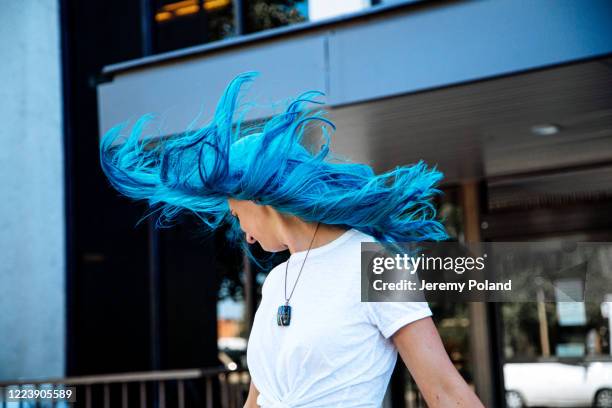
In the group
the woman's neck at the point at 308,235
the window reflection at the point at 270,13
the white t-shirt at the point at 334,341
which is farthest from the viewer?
the window reflection at the point at 270,13

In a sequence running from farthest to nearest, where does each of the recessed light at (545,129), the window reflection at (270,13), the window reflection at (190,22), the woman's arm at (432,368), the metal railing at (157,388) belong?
the window reflection at (190,22) → the window reflection at (270,13) → the metal railing at (157,388) → the recessed light at (545,129) → the woman's arm at (432,368)

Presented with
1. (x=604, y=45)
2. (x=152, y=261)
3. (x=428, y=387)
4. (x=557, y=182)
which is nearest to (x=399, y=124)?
(x=604, y=45)

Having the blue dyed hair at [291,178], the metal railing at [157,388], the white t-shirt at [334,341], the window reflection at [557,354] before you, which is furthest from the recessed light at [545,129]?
the white t-shirt at [334,341]

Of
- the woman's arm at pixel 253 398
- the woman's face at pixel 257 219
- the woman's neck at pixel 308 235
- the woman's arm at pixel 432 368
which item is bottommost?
the woman's arm at pixel 253 398

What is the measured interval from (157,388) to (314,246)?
237 inches

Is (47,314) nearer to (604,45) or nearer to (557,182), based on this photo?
(557,182)

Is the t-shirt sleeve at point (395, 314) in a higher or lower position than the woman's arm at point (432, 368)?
higher

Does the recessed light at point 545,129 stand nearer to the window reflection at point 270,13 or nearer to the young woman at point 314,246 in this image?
the window reflection at point 270,13

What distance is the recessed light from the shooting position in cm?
586

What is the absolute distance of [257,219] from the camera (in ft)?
7.23

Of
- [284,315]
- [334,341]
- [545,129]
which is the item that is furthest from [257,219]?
[545,129]

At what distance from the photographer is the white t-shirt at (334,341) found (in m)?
1.98

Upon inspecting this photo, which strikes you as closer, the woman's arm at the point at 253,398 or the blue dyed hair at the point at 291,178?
the blue dyed hair at the point at 291,178

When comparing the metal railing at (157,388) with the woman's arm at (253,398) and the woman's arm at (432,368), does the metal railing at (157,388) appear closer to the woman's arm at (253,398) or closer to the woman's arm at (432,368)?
the woman's arm at (253,398)
